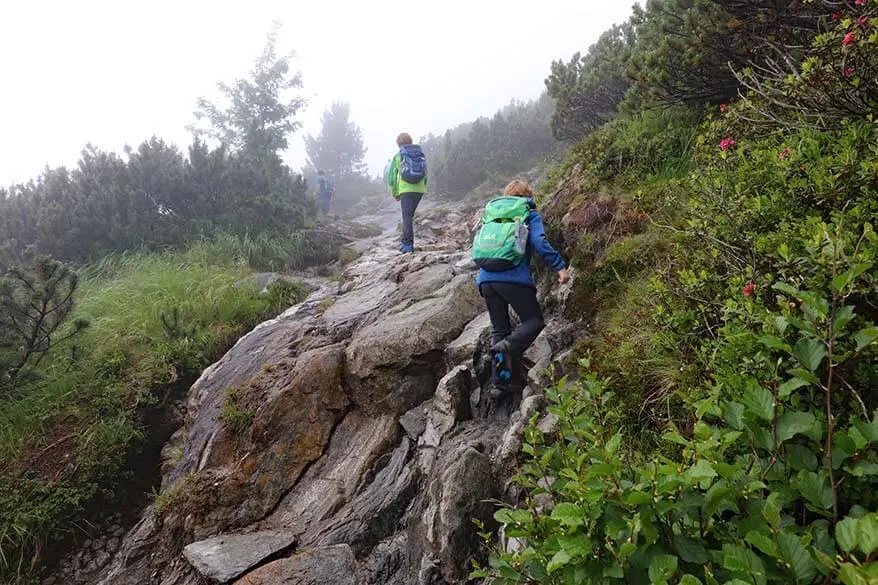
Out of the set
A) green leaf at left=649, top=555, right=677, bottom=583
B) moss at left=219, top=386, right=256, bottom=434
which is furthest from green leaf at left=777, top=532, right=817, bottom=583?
moss at left=219, top=386, right=256, bottom=434

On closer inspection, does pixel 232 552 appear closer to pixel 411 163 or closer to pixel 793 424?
pixel 793 424

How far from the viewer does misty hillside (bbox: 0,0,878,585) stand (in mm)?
1370

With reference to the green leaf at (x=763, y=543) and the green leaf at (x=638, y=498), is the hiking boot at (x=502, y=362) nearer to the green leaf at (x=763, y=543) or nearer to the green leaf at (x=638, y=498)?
the green leaf at (x=638, y=498)

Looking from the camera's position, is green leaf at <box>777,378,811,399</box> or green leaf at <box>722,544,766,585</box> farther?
green leaf at <box>777,378,811,399</box>

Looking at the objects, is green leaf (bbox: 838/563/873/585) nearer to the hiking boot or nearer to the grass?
the hiking boot

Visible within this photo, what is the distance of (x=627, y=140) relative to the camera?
5.59 m

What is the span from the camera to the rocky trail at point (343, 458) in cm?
347

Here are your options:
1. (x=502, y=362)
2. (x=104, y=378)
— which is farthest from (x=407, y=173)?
(x=104, y=378)

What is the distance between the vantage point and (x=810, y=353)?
4.54 feet

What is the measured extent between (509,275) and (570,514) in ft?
9.66

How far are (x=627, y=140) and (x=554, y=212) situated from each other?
1199mm

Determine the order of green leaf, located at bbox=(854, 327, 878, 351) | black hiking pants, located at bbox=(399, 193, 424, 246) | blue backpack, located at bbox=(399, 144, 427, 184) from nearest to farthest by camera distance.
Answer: green leaf, located at bbox=(854, 327, 878, 351) → blue backpack, located at bbox=(399, 144, 427, 184) → black hiking pants, located at bbox=(399, 193, 424, 246)

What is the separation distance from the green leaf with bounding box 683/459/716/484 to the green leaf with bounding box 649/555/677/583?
212mm

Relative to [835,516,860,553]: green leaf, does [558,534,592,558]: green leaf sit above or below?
below
